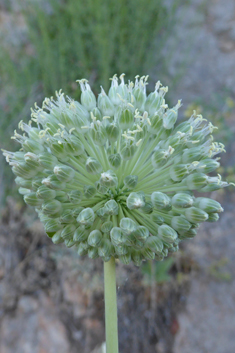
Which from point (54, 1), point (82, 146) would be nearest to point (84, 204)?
point (82, 146)

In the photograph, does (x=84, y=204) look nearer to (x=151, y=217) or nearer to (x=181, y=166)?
(x=151, y=217)

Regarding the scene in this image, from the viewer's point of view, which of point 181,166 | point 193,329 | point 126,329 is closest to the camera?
point 181,166

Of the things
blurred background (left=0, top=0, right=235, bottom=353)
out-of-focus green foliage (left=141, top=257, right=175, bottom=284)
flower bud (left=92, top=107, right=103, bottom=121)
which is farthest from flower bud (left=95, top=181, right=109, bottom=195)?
out-of-focus green foliage (left=141, top=257, right=175, bottom=284)

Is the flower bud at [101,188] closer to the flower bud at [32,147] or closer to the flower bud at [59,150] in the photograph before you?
the flower bud at [59,150]

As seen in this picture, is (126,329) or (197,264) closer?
(126,329)

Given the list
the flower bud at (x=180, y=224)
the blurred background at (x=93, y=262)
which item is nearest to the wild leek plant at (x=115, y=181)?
the flower bud at (x=180, y=224)

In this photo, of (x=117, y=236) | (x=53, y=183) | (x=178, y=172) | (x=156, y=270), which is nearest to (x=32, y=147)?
(x=53, y=183)

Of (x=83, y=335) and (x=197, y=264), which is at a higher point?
(x=197, y=264)

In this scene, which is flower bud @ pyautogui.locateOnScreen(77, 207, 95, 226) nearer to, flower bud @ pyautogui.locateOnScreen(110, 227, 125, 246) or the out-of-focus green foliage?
flower bud @ pyautogui.locateOnScreen(110, 227, 125, 246)
